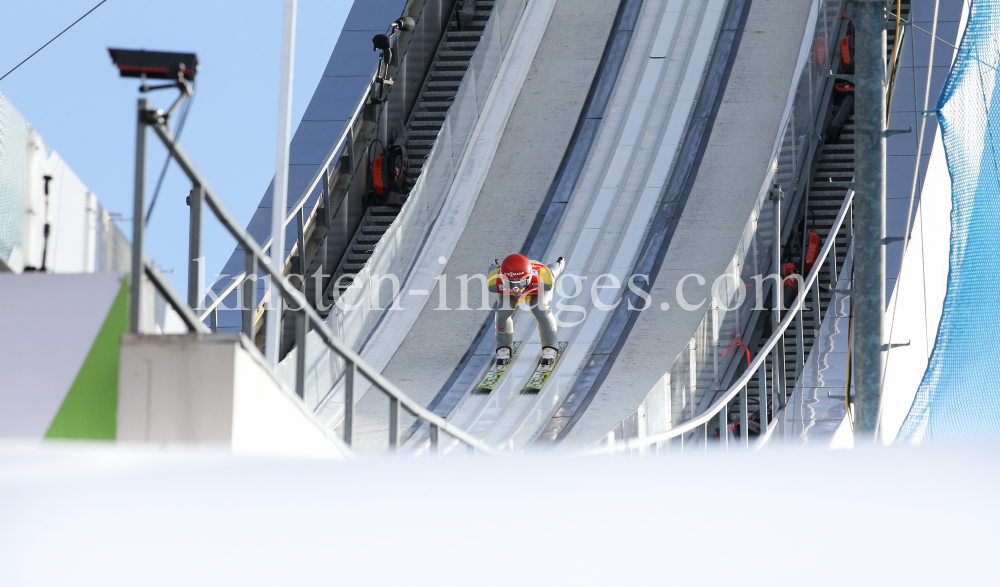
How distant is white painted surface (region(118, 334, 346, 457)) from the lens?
354 centimetres

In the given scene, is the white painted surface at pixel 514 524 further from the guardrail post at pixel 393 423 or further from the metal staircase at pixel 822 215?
the metal staircase at pixel 822 215

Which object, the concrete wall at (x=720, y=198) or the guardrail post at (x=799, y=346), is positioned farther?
the concrete wall at (x=720, y=198)

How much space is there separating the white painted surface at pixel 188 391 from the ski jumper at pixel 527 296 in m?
5.31

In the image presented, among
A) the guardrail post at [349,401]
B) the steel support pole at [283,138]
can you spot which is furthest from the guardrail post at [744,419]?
the guardrail post at [349,401]

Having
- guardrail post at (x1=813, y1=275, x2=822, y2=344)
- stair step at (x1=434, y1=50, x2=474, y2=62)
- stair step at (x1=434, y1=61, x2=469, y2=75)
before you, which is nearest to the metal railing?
guardrail post at (x1=813, y1=275, x2=822, y2=344)

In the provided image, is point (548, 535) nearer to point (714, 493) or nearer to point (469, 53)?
point (714, 493)

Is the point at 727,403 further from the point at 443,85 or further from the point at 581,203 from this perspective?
the point at 443,85

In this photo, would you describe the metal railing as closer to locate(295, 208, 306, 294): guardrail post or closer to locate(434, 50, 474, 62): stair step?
locate(295, 208, 306, 294): guardrail post

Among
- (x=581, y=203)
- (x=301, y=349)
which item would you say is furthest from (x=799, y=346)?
(x=301, y=349)

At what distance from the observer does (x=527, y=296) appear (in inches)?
359

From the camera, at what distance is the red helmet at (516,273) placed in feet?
29.1

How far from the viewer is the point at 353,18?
63.6 feet

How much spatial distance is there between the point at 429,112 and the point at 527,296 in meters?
4.99

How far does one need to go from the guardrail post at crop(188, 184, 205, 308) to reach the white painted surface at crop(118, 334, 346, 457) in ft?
1.38
